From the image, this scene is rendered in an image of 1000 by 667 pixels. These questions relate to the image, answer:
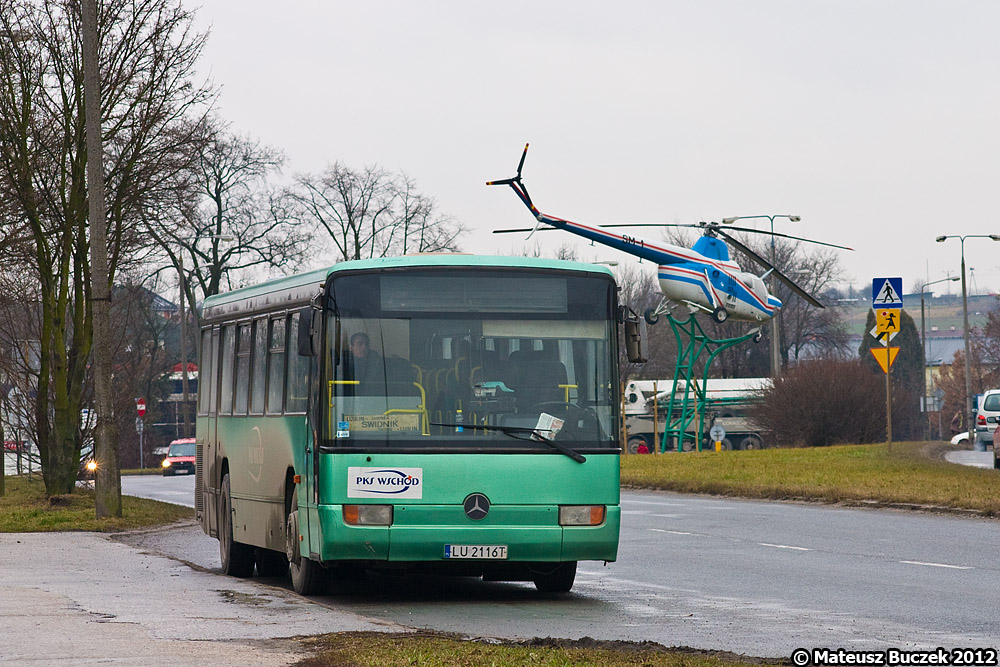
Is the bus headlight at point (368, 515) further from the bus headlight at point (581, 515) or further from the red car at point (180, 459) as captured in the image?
the red car at point (180, 459)

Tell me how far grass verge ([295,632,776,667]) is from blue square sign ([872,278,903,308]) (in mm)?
22828

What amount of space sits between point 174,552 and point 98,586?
593 centimetres

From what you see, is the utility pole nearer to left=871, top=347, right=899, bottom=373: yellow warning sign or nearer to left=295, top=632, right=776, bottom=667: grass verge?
left=295, top=632, right=776, bottom=667: grass verge

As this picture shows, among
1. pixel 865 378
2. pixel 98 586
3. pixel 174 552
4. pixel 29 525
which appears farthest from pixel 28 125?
pixel 865 378

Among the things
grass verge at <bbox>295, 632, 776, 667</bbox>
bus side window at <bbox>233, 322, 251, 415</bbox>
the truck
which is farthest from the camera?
the truck

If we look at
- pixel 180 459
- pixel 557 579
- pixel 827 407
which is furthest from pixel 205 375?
pixel 180 459

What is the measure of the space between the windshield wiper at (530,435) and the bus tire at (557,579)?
1416 mm

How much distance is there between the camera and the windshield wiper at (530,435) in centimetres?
1266

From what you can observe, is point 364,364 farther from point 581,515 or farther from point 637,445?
point 637,445

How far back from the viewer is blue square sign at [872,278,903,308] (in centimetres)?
3144

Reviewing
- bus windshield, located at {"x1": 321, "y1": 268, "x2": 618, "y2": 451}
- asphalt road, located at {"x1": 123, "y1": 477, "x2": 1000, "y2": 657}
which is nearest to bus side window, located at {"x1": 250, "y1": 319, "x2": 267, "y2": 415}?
asphalt road, located at {"x1": 123, "y1": 477, "x2": 1000, "y2": 657}

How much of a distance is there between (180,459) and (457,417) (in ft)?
169

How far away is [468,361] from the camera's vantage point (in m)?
12.8

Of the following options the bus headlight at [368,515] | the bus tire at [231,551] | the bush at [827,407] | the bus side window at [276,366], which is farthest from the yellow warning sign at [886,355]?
the bush at [827,407]
